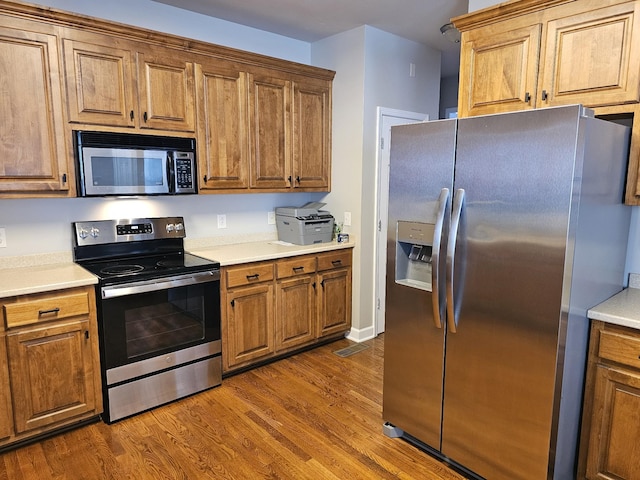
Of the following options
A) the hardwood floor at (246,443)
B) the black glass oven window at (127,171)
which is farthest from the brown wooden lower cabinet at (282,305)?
the black glass oven window at (127,171)

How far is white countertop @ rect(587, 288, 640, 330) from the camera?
185 centimetres

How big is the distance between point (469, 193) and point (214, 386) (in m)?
2.19

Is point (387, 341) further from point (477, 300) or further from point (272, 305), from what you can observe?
point (272, 305)

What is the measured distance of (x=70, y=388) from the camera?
2.47 meters

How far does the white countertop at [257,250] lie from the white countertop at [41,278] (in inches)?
33.3

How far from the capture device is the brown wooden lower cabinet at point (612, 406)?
6.09 feet

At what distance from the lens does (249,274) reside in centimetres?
318

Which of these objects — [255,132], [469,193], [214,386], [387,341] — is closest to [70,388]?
[214,386]

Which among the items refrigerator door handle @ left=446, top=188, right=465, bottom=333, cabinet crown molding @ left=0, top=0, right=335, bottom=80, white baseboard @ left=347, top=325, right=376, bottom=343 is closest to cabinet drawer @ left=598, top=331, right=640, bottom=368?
refrigerator door handle @ left=446, top=188, right=465, bottom=333

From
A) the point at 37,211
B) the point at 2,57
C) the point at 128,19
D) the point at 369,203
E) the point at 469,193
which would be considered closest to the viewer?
the point at 469,193

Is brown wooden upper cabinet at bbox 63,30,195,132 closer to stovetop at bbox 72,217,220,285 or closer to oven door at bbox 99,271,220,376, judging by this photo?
stovetop at bbox 72,217,220,285

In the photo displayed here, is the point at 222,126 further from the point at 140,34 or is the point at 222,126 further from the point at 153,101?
the point at 140,34

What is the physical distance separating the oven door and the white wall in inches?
56.6

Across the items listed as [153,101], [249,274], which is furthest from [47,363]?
Answer: [153,101]
